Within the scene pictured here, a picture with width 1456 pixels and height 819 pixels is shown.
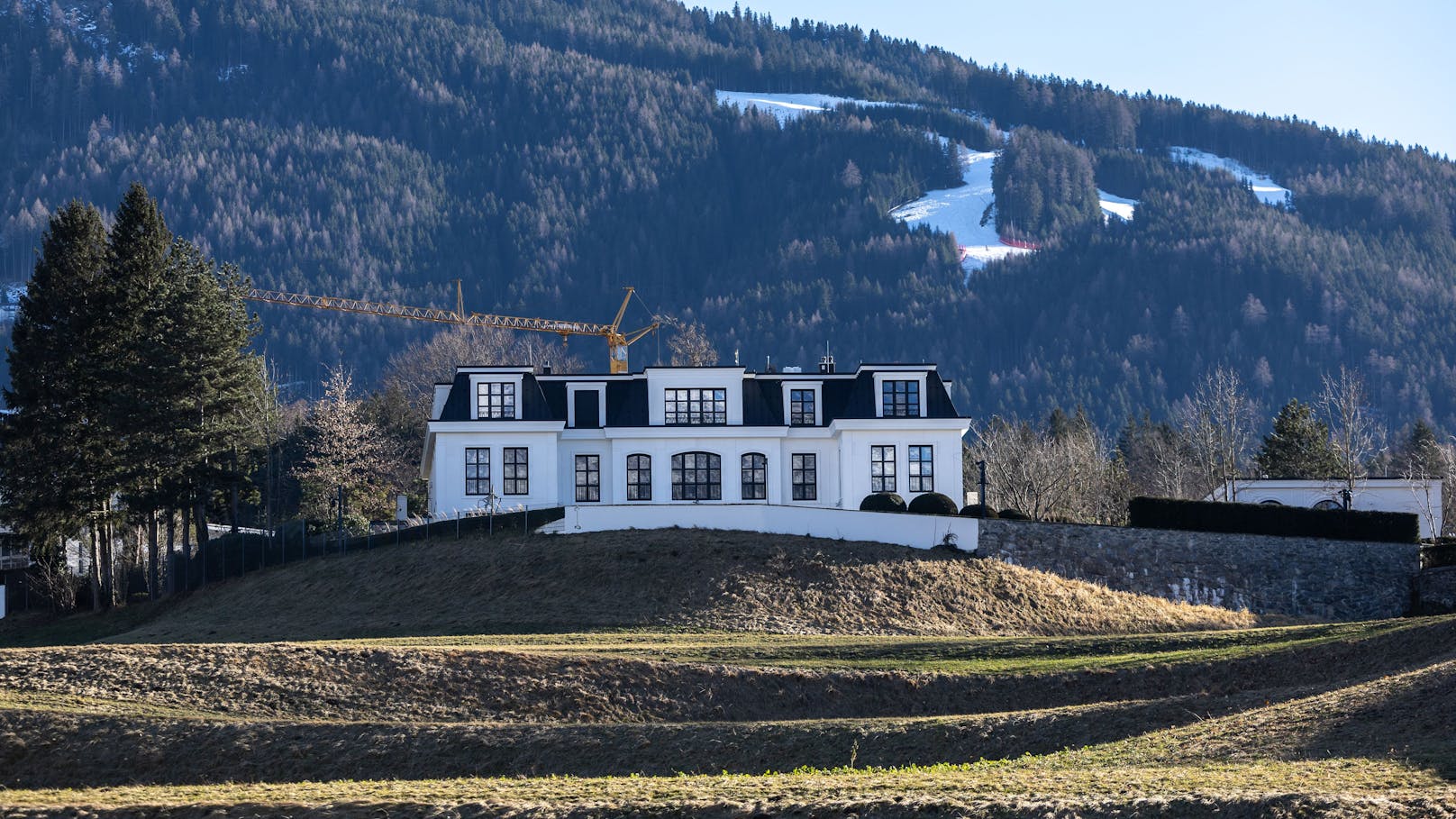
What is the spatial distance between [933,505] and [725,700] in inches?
1002

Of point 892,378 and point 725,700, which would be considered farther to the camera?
point 892,378

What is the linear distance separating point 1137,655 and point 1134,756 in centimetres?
1156

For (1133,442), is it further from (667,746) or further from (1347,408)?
(667,746)

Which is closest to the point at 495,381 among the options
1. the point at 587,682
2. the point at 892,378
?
the point at 892,378

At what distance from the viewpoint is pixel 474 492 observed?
57.1m

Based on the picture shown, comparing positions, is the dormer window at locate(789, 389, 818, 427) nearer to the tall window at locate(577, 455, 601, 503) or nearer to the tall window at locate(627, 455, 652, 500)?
the tall window at locate(627, 455, 652, 500)

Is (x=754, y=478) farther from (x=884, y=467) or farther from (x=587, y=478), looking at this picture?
(x=587, y=478)

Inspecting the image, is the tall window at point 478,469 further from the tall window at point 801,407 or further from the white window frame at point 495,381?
the tall window at point 801,407

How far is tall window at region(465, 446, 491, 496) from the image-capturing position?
57.2 m

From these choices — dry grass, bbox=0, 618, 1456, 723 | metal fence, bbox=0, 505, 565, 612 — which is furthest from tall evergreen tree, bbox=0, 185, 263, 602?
dry grass, bbox=0, 618, 1456, 723

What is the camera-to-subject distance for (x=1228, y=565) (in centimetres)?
4862

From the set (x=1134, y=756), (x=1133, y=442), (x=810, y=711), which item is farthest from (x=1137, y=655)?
(x=1133, y=442)

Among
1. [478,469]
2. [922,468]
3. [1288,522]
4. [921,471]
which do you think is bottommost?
[1288,522]

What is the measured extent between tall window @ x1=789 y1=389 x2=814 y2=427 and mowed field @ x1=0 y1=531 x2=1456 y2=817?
40.4 ft
